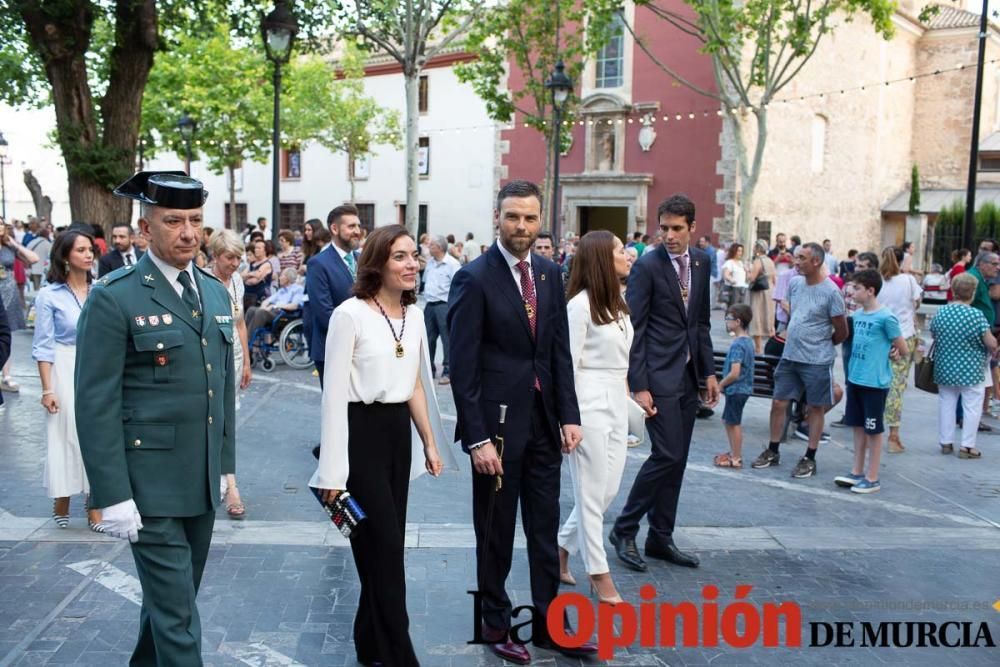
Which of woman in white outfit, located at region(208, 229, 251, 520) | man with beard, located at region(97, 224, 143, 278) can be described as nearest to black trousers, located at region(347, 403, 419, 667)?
woman in white outfit, located at region(208, 229, 251, 520)

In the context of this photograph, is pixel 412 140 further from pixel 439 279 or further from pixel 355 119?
pixel 355 119

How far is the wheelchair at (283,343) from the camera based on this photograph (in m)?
13.0

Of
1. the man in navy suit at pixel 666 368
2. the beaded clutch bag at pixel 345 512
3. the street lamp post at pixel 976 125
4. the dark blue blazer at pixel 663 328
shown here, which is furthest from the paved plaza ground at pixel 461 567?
Answer: the street lamp post at pixel 976 125

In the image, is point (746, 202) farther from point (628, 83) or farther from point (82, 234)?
point (82, 234)

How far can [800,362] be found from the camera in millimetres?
7797

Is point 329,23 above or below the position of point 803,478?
above

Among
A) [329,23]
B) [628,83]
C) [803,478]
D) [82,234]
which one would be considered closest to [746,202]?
[628,83]

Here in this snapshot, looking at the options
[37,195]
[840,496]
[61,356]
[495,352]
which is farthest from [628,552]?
[37,195]

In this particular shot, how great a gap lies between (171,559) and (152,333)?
0.78 m

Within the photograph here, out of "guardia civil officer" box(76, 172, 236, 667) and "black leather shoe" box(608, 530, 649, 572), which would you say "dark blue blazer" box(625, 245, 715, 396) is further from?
"guardia civil officer" box(76, 172, 236, 667)

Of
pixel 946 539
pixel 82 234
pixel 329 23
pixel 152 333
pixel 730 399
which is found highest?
pixel 329 23

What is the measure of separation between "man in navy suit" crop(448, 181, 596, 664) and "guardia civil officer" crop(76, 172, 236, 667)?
1.15 meters

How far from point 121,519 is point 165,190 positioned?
3.64 feet

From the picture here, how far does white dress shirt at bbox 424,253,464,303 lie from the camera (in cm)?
1199
